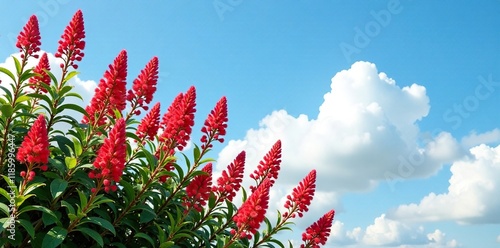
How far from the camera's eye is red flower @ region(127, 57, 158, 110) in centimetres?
583

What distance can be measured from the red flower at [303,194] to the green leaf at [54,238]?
10.8 ft

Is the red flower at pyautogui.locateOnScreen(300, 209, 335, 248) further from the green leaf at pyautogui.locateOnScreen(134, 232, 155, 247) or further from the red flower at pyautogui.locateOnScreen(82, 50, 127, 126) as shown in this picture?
the red flower at pyautogui.locateOnScreen(82, 50, 127, 126)

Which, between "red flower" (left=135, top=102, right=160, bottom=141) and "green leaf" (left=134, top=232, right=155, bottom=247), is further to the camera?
"red flower" (left=135, top=102, right=160, bottom=141)

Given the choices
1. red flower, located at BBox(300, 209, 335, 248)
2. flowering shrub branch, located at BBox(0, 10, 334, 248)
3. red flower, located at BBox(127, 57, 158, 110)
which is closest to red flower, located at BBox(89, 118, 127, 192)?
flowering shrub branch, located at BBox(0, 10, 334, 248)

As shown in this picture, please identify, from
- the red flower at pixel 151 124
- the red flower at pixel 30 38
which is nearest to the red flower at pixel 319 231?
the red flower at pixel 151 124

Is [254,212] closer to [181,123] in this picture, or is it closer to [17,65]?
[181,123]

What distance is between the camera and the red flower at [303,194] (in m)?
6.94

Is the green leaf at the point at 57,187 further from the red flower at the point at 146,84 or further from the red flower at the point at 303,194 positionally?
the red flower at the point at 303,194

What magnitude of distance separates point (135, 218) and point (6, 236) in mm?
1588

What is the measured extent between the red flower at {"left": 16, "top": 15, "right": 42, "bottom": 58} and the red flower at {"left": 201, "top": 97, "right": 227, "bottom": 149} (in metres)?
2.12

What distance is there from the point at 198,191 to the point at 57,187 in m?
1.76

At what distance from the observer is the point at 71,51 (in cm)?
561

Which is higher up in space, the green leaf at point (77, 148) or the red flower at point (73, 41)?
the red flower at point (73, 41)

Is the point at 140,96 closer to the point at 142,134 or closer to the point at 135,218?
the point at 142,134
